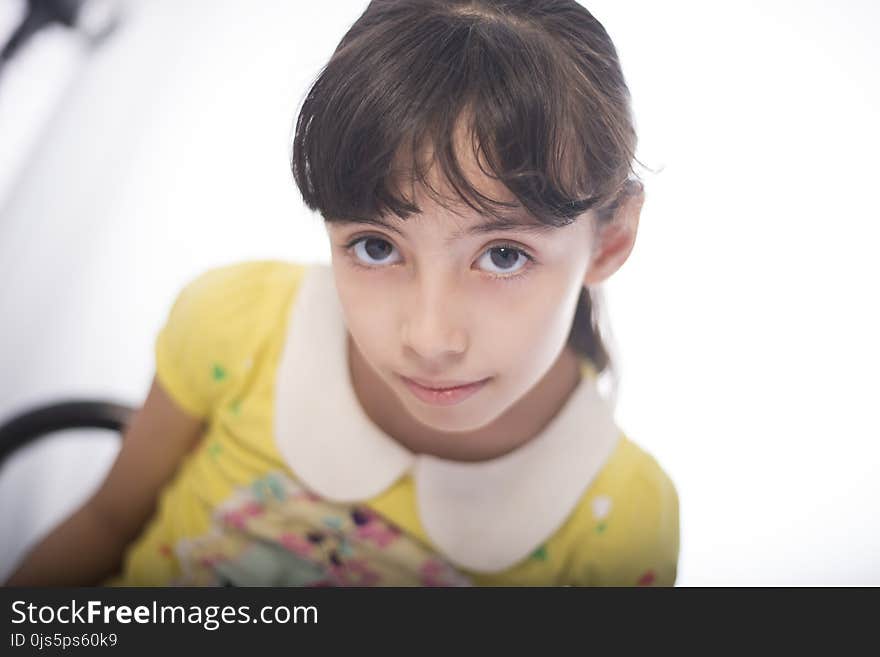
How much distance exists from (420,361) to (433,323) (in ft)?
0.10

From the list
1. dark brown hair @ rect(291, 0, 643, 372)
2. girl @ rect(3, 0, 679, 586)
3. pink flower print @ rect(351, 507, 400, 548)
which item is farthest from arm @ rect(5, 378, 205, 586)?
dark brown hair @ rect(291, 0, 643, 372)

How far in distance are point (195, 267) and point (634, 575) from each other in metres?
0.35

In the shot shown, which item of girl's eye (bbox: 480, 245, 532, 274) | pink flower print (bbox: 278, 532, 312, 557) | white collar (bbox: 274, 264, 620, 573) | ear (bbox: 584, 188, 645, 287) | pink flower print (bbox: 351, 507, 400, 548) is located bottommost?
pink flower print (bbox: 278, 532, 312, 557)

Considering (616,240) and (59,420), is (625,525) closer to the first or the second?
(616,240)

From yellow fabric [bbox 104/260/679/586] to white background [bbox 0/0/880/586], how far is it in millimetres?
30

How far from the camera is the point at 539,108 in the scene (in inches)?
15.1

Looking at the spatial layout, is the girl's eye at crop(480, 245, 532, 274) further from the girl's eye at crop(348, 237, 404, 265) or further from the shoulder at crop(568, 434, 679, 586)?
the shoulder at crop(568, 434, 679, 586)

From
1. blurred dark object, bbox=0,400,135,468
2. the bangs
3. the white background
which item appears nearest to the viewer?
the bangs

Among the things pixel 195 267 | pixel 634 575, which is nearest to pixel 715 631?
pixel 634 575

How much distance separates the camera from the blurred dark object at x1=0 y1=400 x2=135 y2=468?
2.14 ft

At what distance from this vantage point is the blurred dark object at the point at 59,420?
0.65m

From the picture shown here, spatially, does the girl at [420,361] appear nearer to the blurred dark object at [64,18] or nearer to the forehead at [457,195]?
the forehead at [457,195]

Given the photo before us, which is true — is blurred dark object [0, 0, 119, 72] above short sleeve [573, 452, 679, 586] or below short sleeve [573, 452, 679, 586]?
above

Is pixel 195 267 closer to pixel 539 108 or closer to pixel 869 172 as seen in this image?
pixel 539 108
